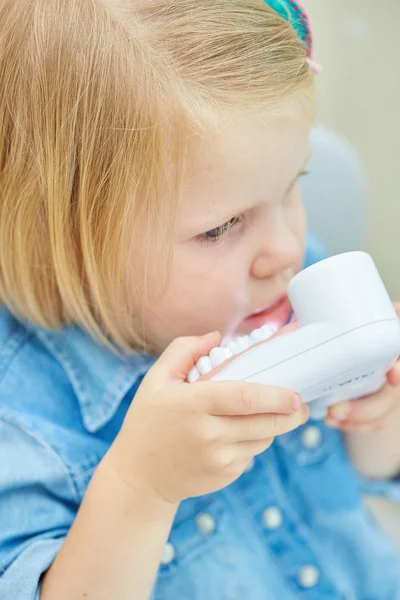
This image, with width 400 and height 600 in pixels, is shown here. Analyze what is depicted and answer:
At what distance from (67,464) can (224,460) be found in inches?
5.7

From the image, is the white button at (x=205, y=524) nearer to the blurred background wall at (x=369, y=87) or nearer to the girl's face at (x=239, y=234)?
the girl's face at (x=239, y=234)

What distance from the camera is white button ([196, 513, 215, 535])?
1.79ft

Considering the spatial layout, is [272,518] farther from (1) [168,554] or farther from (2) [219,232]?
(2) [219,232]

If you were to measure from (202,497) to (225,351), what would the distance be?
186 millimetres

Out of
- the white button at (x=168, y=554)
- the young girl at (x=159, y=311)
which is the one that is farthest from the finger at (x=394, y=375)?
the white button at (x=168, y=554)

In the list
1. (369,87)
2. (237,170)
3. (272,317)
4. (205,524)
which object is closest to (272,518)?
(205,524)

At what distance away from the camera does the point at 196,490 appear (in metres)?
0.45

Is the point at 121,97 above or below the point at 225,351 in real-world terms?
above

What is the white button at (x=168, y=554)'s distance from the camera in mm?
532

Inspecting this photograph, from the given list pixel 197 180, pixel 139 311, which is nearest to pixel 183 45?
pixel 197 180

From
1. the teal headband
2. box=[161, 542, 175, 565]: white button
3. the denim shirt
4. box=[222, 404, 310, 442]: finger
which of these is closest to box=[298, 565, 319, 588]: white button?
the denim shirt

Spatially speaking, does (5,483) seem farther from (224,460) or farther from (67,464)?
(224,460)

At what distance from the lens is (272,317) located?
48cm

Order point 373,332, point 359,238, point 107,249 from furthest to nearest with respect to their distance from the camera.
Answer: point 359,238, point 107,249, point 373,332
